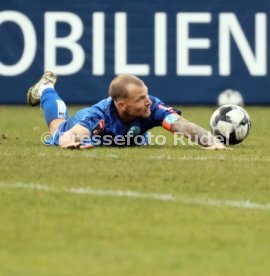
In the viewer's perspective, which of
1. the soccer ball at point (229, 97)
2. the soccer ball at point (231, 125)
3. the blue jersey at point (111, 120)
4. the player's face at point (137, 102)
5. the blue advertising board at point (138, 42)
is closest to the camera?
the player's face at point (137, 102)

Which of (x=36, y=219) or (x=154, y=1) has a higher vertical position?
(x=154, y=1)

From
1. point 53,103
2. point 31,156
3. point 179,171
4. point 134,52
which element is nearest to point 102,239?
point 179,171

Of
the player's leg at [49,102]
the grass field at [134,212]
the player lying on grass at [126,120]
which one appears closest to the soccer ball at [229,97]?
the player's leg at [49,102]

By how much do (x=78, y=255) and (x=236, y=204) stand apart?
6.08ft

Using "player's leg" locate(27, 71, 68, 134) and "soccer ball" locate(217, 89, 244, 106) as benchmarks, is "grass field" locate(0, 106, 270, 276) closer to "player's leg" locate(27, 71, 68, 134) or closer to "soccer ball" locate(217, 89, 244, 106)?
"player's leg" locate(27, 71, 68, 134)

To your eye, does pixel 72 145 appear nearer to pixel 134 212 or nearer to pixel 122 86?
pixel 122 86

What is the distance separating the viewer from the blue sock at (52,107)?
41.0 ft

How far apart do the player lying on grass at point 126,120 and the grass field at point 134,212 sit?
200mm

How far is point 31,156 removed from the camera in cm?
1067

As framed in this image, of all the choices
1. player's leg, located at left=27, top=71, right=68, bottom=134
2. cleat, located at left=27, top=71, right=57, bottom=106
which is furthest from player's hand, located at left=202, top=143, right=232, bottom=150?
cleat, located at left=27, top=71, right=57, bottom=106

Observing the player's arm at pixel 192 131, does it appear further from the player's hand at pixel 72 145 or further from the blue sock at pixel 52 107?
the blue sock at pixel 52 107

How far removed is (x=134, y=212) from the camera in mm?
7730

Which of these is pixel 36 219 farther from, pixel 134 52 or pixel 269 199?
pixel 134 52

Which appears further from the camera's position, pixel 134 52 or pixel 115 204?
pixel 134 52
